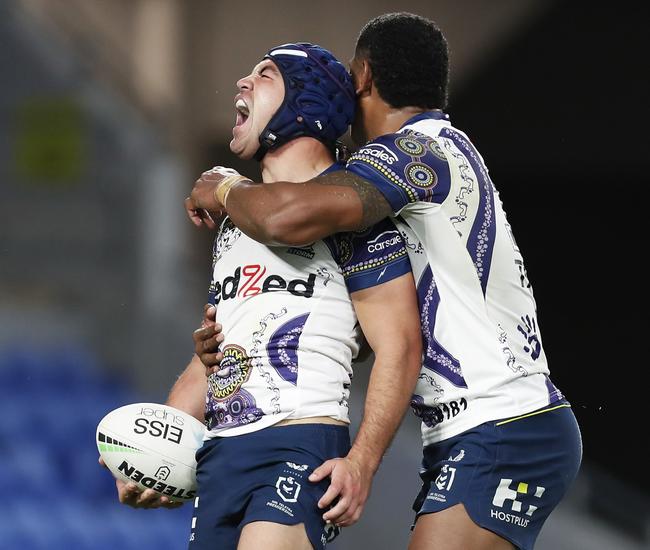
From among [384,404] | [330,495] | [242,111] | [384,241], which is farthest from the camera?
[242,111]

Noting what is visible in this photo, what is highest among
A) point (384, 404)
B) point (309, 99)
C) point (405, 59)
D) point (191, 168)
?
point (405, 59)

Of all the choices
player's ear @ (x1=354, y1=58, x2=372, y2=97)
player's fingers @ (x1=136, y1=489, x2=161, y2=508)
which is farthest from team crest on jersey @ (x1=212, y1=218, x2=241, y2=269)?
player's fingers @ (x1=136, y1=489, x2=161, y2=508)

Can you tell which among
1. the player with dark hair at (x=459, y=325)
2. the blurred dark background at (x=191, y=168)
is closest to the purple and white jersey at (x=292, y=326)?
the player with dark hair at (x=459, y=325)

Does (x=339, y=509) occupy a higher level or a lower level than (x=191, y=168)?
higher

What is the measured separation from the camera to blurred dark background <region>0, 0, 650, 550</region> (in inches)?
337

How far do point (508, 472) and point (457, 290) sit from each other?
425 millimetres

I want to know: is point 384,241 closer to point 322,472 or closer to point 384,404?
point 384,404

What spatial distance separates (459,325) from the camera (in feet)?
9.20

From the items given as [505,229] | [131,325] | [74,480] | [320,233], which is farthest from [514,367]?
[131,325]

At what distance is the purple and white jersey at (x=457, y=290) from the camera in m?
2.78

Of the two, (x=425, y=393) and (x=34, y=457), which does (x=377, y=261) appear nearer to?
(x=425, y=393)

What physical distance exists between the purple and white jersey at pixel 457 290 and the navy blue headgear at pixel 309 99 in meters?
0.15

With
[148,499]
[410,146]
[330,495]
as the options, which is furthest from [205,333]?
[410,146]

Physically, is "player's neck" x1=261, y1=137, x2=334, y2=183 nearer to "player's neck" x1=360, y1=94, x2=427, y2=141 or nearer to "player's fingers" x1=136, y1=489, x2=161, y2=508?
"player's neck" x1=360, y1=94, x2=427, y2=141
